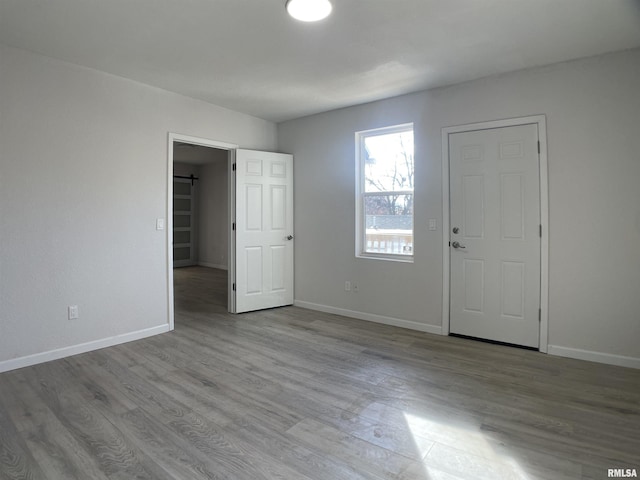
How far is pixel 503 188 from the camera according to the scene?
3.49 m

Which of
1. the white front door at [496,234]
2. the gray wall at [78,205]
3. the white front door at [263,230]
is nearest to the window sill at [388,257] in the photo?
the white front door at [496,234]

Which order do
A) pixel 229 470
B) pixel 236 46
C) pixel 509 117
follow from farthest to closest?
pixel 509 117
pixel 236 46
pixel 229 470

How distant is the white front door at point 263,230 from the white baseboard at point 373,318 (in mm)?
359

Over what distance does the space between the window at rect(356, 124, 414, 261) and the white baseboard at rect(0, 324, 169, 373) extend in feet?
8.27

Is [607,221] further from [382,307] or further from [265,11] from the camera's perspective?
[265,11]

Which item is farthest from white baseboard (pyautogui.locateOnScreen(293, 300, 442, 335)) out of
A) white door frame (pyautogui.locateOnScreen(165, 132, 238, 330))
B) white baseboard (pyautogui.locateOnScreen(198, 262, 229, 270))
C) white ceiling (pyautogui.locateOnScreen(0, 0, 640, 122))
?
white baseboard (pyautogui.locateOnScreen(198, 262, 229, 270))

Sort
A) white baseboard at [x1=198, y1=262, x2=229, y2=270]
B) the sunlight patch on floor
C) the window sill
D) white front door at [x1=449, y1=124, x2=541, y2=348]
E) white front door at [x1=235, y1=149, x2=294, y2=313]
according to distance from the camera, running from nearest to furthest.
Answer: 1. the sunlight patch on floor
2. white front door at [x1=449, y1=124, x2=541, y2=348]
3. the window sill
4. white front door at [x1=235, y1=149, x2=294, y2=313]
5. white baseboard at [x1=198, y1=262, x2=229, y2=270]

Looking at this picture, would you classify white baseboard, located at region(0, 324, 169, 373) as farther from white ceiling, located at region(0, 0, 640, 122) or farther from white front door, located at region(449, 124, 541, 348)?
white front door, located at region(449, 124, 541, 348)

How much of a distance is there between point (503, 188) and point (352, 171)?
5.67 ft

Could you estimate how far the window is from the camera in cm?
417

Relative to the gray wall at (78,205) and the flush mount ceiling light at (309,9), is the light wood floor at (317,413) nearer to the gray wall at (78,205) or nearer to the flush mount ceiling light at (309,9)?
the gray wall at (78,205)

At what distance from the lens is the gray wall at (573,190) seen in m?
2.95

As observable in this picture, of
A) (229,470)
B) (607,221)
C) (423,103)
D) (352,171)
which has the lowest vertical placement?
(229,470)

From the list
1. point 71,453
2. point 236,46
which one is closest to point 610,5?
point 236,46
